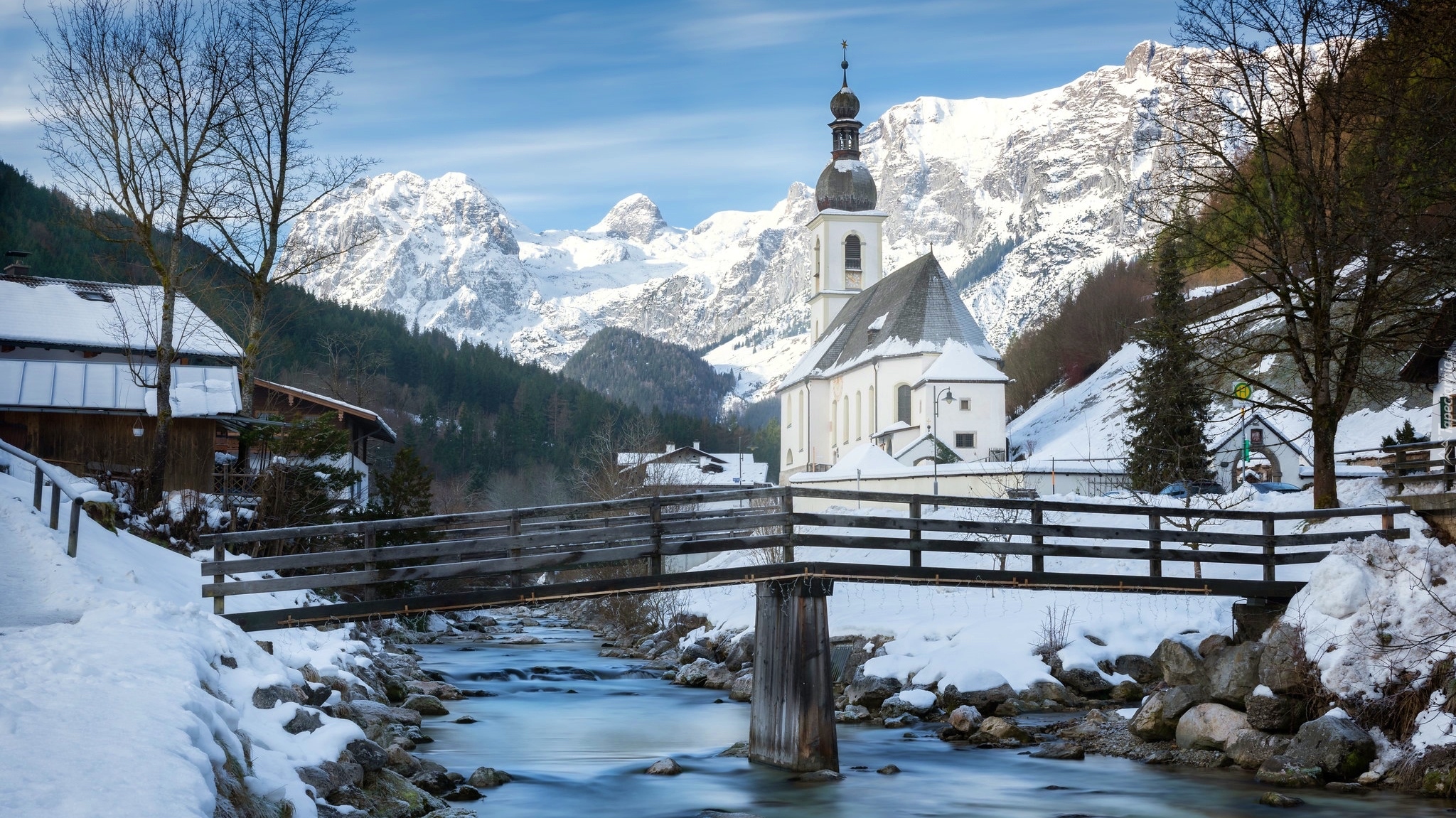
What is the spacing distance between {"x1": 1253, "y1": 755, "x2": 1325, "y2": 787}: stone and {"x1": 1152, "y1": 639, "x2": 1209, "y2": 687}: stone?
257cm

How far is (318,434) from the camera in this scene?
29109mm

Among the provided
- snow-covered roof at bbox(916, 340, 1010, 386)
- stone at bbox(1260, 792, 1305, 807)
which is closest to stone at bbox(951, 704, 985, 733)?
stone at bbox(1260, 792, 1305, 807)

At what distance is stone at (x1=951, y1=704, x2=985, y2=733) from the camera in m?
20.6

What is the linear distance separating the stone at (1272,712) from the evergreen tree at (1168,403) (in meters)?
5.86

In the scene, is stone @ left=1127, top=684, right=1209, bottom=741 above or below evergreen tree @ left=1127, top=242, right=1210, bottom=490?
below

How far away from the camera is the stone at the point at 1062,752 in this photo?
1838 cm

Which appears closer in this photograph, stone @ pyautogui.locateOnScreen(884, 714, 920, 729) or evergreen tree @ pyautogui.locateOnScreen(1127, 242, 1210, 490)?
evergreen tree @ pyautogui.locateOnScreen(1127, 242, 1210, 490)

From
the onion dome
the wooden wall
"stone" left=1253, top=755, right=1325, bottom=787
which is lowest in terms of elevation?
"stone" left=1253, top=755, right=1325, bottom=787

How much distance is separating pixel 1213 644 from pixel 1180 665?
60 centimetres

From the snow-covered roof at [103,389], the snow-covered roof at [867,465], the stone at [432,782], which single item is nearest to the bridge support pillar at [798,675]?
the stone at [432,782]

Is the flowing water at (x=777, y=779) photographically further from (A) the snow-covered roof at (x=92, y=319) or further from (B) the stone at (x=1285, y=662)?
(A) the snow-covered roof at (x=92, y=319)

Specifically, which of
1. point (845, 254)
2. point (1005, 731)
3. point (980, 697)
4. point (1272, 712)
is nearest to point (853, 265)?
point (845, 254)

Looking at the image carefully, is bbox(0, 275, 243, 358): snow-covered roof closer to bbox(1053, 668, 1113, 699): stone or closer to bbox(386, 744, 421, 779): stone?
bbox(386, 744, 421, 779): stone

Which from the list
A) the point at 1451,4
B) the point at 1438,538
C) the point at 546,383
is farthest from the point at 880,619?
the point at 546,383
